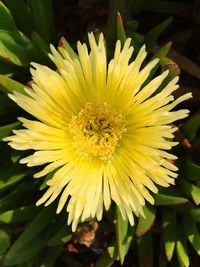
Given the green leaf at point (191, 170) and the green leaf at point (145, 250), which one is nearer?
the green leaf at point (191, 170)

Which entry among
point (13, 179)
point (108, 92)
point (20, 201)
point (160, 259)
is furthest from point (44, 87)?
point (160, 259)

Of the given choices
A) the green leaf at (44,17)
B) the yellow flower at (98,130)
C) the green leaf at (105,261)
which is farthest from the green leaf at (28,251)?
the green leaf at (44,17)

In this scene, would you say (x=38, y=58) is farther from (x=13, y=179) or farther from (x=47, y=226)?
(x=47, y=226)

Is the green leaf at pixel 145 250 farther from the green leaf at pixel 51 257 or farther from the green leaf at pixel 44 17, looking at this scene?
the green leaf at pixel 44 17

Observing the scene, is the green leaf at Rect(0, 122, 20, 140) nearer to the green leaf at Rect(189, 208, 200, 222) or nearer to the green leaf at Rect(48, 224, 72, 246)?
the green leaf at Rect(48, 224, 72, 246)

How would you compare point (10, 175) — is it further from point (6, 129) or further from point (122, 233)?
point (122, 233)
